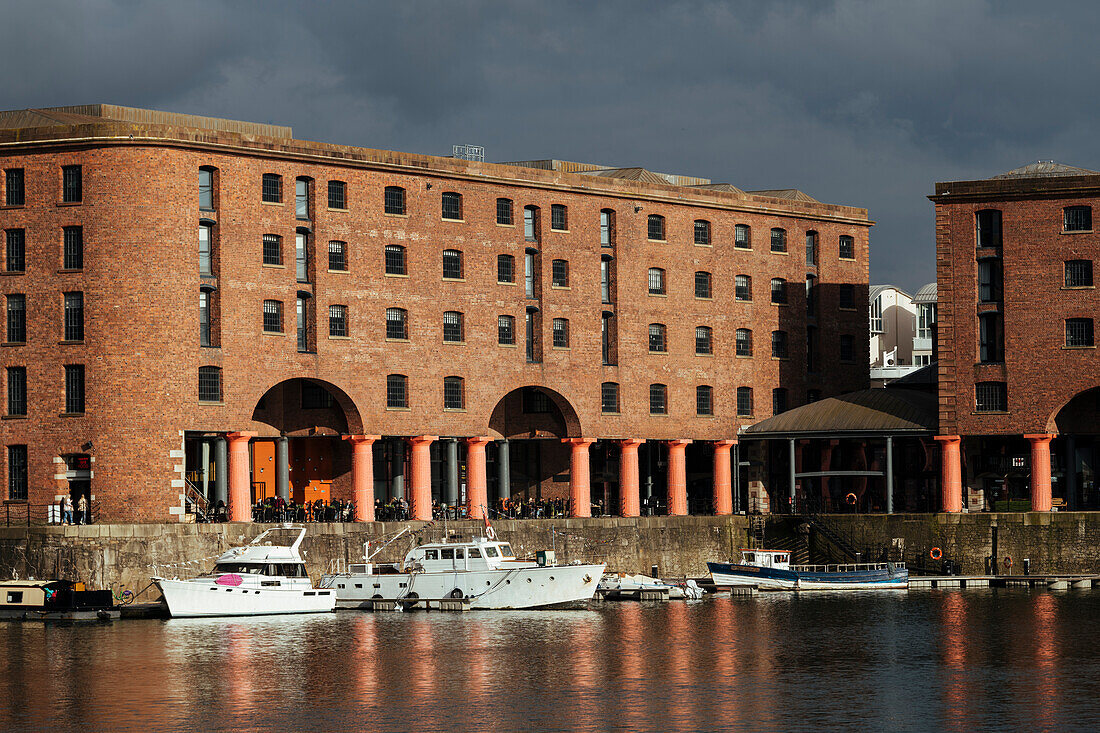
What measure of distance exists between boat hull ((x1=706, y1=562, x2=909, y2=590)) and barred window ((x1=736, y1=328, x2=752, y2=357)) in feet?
58.5

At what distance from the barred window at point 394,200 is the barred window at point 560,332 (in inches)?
448

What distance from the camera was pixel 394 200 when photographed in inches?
3693

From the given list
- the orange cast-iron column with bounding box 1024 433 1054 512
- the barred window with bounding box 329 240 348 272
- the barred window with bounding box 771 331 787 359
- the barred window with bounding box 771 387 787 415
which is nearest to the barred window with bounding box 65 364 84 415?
the barred window with bounding box 329 240 348 272

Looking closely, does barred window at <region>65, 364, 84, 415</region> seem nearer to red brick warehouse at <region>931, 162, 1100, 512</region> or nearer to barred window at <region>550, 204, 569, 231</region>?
barred window at <region>550, 204, 569, 231</region>

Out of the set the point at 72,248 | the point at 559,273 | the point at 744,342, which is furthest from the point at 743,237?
the point at 72,248

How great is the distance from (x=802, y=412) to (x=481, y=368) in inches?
779

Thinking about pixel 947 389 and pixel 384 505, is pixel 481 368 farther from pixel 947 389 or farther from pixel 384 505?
pixel 947 389

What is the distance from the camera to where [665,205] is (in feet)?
344

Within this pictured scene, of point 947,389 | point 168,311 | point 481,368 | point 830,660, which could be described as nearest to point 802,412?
point 947,389

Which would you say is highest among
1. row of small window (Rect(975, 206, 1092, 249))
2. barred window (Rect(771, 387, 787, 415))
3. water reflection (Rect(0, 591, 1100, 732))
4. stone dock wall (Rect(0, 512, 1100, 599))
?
row of small window (Rect(975, 206, 1092, 249))

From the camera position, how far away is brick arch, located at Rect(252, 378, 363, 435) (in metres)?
93.2

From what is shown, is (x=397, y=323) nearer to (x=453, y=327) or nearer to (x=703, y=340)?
(x=453, y=327)

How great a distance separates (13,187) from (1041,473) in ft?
174

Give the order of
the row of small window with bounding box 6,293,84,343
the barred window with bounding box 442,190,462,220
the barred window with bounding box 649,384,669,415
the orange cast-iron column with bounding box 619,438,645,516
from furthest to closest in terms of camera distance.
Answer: the barred window with bounding box 649,384,669,415 < the orange cast-iron column with bounding box 619,438,645,516 < the barred window with bounding box 442,190,462,220 < the row of small window with bounding box 6,293,84,343
